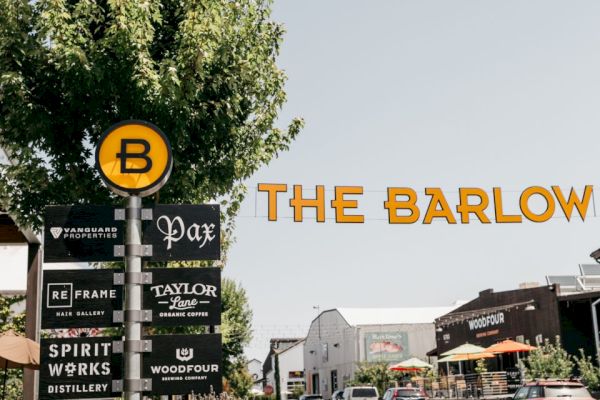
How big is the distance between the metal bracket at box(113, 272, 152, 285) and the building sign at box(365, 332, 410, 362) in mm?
64572

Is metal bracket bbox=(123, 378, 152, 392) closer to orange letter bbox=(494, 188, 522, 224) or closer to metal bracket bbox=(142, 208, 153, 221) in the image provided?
metal bracket bbox=(142, 208, 153, 221)

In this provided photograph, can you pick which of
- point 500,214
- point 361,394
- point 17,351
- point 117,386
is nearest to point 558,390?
point 500,214

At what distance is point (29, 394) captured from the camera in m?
17.4

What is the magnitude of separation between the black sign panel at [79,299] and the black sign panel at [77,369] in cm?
18

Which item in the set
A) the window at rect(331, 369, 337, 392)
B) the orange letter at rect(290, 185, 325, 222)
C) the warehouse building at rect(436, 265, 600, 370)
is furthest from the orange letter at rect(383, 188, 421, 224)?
the window at rect(331, 369, 337, 392)

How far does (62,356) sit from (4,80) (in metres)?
6.80

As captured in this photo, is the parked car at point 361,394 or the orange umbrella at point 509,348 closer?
the orange umbrella at point 509,348

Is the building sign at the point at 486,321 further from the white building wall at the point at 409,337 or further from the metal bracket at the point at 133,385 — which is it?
the metal bracket at the point at 133,385

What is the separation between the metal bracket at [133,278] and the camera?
22.6 feet

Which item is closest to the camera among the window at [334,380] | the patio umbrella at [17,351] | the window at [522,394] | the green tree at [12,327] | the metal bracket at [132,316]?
the metal bracket at [132,316]

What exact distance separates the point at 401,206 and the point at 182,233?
1847 cm

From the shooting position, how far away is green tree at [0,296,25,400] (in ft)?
67.6

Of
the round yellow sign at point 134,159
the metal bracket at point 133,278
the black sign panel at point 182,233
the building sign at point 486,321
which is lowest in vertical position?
the metal bracket at point 133,278

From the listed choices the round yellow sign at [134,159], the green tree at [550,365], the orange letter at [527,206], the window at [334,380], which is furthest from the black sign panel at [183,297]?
the window at [334,380]
